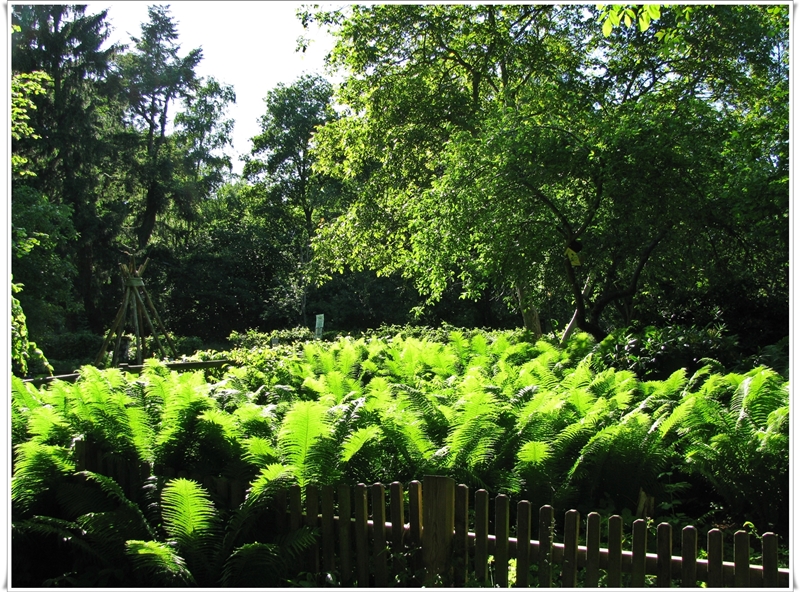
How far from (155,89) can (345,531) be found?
30.6 metres

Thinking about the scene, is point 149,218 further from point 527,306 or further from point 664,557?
point 664,557

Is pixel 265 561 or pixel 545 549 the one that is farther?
pixel 265 561

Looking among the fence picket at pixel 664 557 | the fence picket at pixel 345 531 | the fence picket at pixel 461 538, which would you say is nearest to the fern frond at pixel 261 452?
the fence picket at pixel 345 531

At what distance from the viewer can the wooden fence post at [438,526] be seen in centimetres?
350

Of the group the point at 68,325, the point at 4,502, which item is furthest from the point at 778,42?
the point at 68,325

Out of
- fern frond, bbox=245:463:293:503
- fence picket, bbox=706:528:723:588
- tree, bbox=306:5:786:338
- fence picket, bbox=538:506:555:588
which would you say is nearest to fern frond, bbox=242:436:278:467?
fern frond, bbox=245:463:293:503

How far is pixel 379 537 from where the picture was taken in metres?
3.63

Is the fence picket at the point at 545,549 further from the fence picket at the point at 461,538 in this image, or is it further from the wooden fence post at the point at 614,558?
the fence picket at the point at 461,538

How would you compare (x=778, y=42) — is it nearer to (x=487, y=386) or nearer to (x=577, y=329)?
(x=577, y=329)

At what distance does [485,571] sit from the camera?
347 centimetres

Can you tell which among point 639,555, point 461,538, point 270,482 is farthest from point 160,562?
point 639,555

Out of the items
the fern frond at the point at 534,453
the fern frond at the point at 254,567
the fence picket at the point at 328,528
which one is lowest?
the fern frond at the point at 254,567

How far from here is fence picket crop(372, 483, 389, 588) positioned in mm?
3609

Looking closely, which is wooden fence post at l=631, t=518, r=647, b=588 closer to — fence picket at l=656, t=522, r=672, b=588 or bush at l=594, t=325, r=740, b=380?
fence picket at l=656, t=522, r=672, b=588
